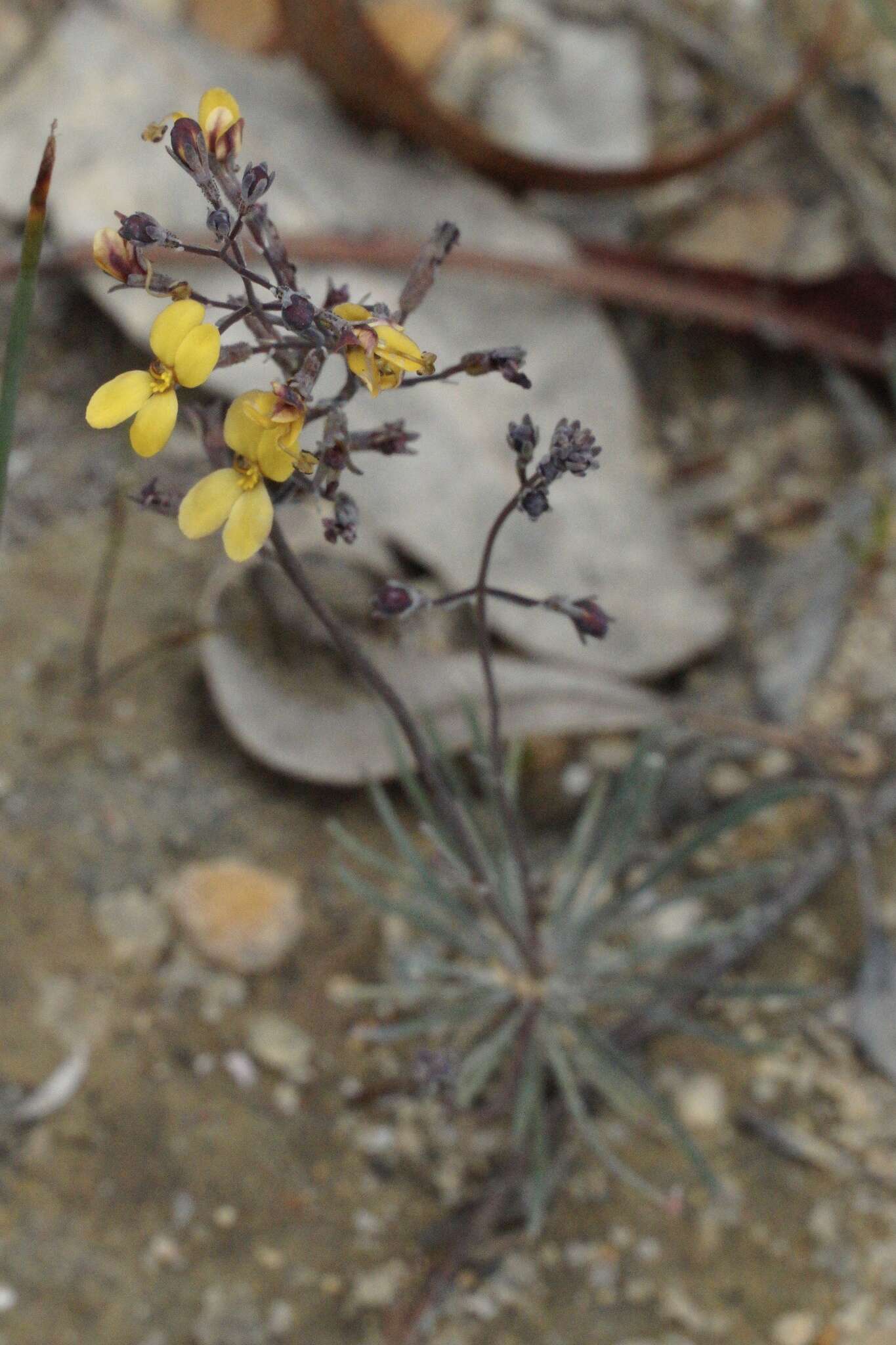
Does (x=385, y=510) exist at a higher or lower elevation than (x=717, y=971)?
higher

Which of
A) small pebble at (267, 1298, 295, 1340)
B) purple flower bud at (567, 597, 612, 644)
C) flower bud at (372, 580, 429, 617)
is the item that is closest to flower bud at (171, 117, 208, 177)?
flower bud at (372, 580, 429, 617)

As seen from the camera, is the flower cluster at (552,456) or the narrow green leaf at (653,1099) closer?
the flower cluster at (552,456)

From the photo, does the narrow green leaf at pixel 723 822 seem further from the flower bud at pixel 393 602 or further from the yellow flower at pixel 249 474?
the yellow flower at pixel 249 474

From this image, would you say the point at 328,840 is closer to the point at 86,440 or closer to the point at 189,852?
the point at 189,852

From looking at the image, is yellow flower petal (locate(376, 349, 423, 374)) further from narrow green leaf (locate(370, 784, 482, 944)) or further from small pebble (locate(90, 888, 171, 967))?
small pebble (locate(90, 888, 171, 967))

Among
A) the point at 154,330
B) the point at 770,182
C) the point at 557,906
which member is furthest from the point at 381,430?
the point at 770,182

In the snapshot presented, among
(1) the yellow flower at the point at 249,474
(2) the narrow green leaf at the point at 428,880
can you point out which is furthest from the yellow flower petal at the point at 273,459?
(2) the narrow green leaf at the point at 428,880
